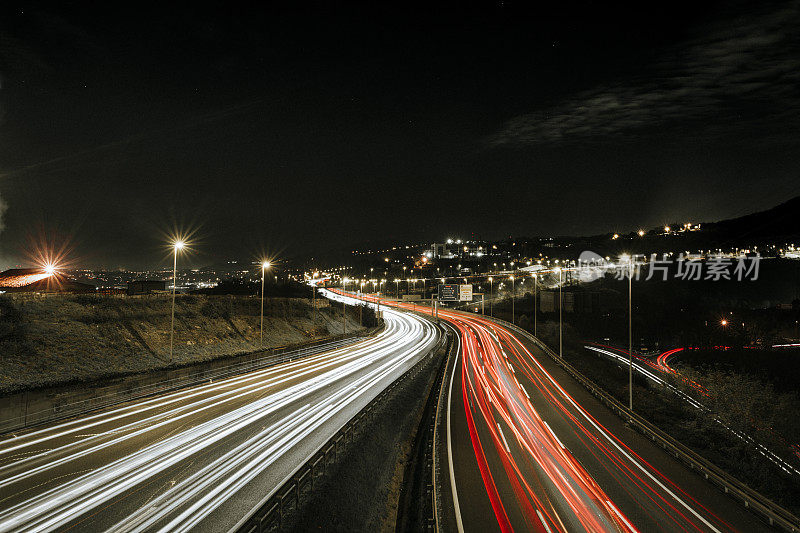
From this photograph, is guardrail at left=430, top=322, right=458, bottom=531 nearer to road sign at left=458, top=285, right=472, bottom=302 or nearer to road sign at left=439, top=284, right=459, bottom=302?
road sign at left=439, top=284, right=459, bottom=302

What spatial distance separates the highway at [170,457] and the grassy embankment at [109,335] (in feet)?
22.0

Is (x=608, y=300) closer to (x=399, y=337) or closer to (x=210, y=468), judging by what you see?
(x=399, y=337)

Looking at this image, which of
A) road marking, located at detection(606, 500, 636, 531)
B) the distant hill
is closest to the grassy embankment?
road marking, located at detection(606, 500, 636, 531)

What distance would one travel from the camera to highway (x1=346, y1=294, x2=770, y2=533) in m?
11.1

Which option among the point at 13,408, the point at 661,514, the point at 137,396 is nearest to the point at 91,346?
the point at 137,396

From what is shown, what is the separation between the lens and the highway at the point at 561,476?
11.1 metres

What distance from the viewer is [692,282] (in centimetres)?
9156

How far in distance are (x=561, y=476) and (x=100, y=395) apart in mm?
20855

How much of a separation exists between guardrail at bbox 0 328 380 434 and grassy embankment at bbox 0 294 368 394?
13.5ft

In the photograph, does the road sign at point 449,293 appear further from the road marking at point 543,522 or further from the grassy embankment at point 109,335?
the road marking at point 543,522

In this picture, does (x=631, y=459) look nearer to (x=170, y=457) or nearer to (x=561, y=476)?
(x=561, y=476)

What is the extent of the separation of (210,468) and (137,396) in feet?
35.5

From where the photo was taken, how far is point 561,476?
1379 centimetres

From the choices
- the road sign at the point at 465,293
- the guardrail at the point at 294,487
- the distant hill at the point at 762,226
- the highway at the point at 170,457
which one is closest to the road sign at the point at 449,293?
the road sign at the point at 465,293
